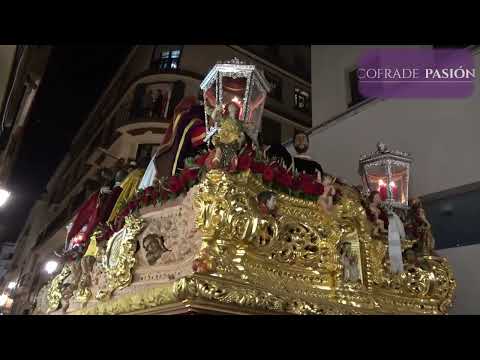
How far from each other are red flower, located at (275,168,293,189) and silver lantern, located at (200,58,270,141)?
411mm

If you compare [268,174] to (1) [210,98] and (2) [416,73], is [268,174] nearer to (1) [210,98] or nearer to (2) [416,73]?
(1) [210,98]

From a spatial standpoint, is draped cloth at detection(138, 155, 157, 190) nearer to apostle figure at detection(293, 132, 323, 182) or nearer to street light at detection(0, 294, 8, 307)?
apostle figure at detection(293, 132, 323, 182)

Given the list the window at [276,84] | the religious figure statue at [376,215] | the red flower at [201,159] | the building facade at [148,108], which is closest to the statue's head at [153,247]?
the red flower at [201,159]

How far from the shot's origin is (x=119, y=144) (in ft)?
35.8

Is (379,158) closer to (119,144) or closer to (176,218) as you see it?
(176,218)

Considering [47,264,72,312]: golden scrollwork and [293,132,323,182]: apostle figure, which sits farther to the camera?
[47,264,72,312]: golden scrollwork

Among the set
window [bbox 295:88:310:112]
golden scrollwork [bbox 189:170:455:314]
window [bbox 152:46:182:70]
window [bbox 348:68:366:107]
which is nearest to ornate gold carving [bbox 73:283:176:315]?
golden scrollwork [bbox 189:170:455:314]

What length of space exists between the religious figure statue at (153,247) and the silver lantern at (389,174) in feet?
7.42

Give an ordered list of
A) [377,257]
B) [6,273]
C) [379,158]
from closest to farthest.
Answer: [377,257] < [379,158] < [6,273]

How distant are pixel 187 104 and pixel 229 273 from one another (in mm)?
2256

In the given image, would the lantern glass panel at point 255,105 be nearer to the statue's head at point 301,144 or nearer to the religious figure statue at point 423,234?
the statue's head at point 301,144

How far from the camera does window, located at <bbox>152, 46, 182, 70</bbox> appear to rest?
10.6 metres

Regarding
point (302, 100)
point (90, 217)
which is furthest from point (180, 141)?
point (302, 100)
